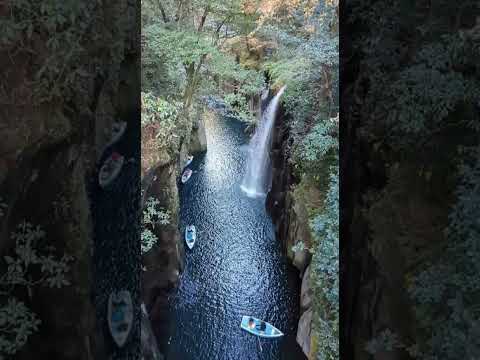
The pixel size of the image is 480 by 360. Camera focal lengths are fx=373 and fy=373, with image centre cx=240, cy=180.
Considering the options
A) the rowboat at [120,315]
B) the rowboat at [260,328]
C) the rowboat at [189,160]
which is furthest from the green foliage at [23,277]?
the rowboat at [189,160]

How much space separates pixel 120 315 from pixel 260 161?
1028 cm

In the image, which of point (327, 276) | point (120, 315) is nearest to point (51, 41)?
point (120, 315)

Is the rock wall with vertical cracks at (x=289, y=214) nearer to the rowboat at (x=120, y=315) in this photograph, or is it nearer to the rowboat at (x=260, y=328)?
the rowboat at (x=260, y=328)

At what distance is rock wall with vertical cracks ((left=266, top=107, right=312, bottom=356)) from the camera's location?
784cm

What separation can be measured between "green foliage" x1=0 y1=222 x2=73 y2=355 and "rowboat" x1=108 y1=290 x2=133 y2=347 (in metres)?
1.00

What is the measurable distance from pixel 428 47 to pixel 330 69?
545cm

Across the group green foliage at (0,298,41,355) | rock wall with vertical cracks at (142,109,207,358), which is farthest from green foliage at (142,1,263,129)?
green foliage at (0,298,41,355)

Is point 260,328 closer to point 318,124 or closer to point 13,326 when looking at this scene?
point 318,124

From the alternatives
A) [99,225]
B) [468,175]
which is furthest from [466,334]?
[99,225]

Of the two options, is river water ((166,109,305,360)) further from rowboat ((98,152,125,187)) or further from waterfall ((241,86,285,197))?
rowboat ((98,152,125,187))

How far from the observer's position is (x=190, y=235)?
10883 millimetres

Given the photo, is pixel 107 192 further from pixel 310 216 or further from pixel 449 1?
pixel 310 216

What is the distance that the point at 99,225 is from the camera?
3.36m

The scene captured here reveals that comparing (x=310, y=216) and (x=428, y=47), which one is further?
(x=310, y=216)
